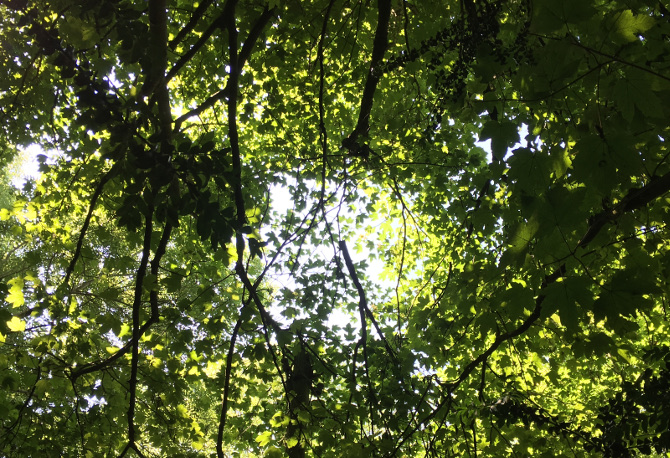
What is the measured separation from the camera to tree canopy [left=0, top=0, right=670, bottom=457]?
147cm

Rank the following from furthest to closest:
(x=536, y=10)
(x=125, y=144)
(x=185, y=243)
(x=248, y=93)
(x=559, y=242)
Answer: (x=185, y=243) < (x=248, y=93) < (x=125, y=144) < (x=559, y=242) < (x=536, y=10)

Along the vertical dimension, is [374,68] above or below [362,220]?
below

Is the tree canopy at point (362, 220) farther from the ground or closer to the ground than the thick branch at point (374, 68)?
closer to the ground

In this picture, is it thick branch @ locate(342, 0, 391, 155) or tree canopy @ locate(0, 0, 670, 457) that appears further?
thick branch @ locate(342, 0, 391, 155)

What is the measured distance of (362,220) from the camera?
611 cm

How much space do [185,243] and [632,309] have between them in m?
5.51

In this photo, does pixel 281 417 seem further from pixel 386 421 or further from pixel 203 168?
pixel 203 168

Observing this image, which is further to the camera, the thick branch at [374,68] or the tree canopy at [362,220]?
the thick branch at [374,68]

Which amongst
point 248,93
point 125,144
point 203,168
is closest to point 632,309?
point 203,168

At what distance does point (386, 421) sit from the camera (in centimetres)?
277

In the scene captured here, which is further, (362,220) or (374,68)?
(362,220)

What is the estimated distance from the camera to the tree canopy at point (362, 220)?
1.47 metres

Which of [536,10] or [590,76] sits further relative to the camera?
[590,76]

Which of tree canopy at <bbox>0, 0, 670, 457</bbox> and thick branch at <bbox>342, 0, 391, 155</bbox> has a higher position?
thick branch at <bbox>342, 0, 391, 155</bbox>
